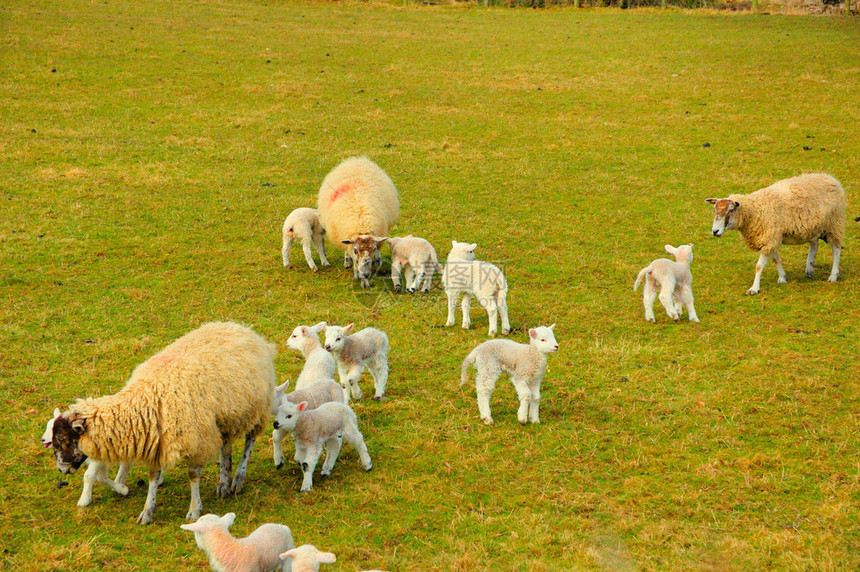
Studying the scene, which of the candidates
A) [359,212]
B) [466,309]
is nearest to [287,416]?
Result: [466,309]

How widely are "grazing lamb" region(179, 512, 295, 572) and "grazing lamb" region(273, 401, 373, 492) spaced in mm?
1551

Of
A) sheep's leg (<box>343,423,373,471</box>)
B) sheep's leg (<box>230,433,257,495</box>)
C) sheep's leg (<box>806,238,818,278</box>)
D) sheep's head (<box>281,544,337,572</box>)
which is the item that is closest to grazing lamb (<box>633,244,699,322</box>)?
sheep's leg (<box>806,238,818,278</box>)

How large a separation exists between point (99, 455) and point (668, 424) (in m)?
5.65

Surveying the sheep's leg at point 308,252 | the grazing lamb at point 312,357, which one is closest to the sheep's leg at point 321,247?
the sheep's leg at point 308,252

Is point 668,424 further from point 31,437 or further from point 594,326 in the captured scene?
point 31,437

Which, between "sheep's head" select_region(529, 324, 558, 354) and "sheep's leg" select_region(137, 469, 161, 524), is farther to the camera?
"sheep's head" select_region(529, 324, 558, 354)

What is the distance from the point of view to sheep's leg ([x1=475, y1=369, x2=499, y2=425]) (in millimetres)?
8766

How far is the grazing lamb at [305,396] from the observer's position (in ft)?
26.2

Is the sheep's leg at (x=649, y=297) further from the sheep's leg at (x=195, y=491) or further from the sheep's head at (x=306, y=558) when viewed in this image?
the sheep's head at (x=306, y=558)

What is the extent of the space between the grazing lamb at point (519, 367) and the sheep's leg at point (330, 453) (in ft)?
5.66

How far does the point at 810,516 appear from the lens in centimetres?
702

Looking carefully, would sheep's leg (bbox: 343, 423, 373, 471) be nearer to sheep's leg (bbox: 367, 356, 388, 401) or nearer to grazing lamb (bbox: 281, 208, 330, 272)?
sheep's leg (bbox: 367, 356, 388, 401)

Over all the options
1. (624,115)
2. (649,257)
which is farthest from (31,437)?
(624,115)

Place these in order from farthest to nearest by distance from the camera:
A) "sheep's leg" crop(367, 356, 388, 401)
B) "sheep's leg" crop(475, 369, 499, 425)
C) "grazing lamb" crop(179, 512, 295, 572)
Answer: "sheep's leg" crop(367, 356, 388, 401)
"sheep's leg" crop(475, 369, 499, 425)
"grazing lamb" crop(179, 512, 295, 572)
